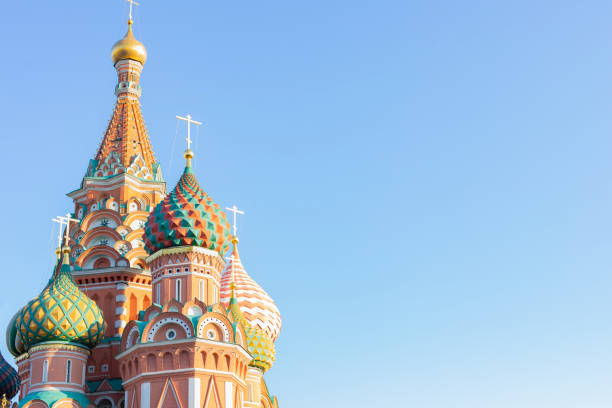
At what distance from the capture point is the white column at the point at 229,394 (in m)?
21.2

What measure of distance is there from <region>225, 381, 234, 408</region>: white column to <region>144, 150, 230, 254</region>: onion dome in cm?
419

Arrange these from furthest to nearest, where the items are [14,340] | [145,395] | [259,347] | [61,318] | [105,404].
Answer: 1. [259,347]
2. [14,340]
3. [105,404]
4. [61,318]
5. [145,395]

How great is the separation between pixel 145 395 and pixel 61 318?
11.0 feet

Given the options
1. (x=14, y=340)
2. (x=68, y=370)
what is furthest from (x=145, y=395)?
(x=14, y=340)

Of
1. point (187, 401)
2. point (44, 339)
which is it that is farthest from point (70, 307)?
point (187, 401)

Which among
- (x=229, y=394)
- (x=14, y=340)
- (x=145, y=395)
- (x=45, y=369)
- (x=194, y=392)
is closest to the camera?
(x=194, y=392)

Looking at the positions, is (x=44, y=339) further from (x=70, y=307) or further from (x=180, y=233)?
(x=180, y=233)

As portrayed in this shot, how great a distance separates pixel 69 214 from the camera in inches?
1069

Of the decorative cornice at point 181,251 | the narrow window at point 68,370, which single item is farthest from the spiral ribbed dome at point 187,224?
the narrow window at point 68,370

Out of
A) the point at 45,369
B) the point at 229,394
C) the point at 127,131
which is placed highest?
the point at 127,131

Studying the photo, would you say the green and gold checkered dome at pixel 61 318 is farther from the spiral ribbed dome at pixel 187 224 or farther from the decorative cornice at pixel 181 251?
the spiral ribbed dome at pixel 187 224

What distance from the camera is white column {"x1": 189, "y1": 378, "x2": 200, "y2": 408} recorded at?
20703 millimetres

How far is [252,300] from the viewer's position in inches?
1131

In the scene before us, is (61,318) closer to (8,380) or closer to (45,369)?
(45,369)
